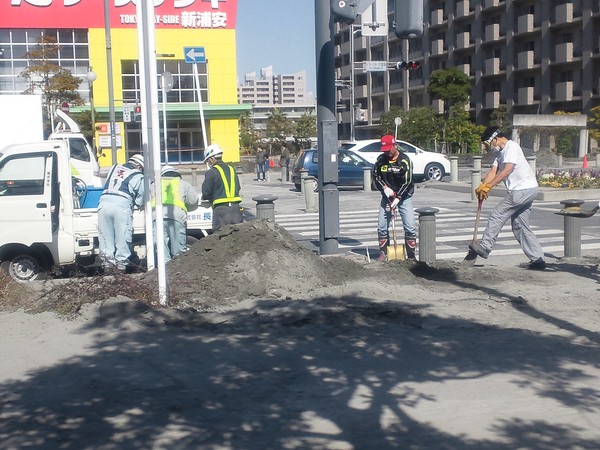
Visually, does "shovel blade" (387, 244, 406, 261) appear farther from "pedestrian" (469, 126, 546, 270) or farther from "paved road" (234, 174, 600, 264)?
"paved road" (234, 174, 600, 264)

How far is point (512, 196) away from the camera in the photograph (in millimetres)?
10078

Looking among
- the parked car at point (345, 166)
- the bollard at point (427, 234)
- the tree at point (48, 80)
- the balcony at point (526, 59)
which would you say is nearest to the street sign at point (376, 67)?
the parked car at point (345, 166)

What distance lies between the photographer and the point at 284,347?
22.0ft

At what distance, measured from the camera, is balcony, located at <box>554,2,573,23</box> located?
189 feet

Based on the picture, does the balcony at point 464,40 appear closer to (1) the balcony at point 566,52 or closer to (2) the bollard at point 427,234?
(1) the balcony at point 566,52

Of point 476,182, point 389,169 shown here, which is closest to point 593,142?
point 476,182

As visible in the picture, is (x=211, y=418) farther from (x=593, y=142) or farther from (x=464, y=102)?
(x=464, y=102)

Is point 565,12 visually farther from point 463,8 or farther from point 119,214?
point 119,214

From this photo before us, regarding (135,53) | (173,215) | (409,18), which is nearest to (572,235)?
(409,18)

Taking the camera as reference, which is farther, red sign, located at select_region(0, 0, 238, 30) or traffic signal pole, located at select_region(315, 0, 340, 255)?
red sign, located at select_region(0, 0, 238, 30)

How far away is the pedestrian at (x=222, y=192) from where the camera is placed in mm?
10781

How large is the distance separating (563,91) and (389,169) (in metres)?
51.5

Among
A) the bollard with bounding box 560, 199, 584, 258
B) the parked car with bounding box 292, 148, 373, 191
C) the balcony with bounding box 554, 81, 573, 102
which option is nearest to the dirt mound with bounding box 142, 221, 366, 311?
the bollard with bounding box 560, 199, 584, 258

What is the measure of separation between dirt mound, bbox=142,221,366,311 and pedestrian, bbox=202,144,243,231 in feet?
4.24
